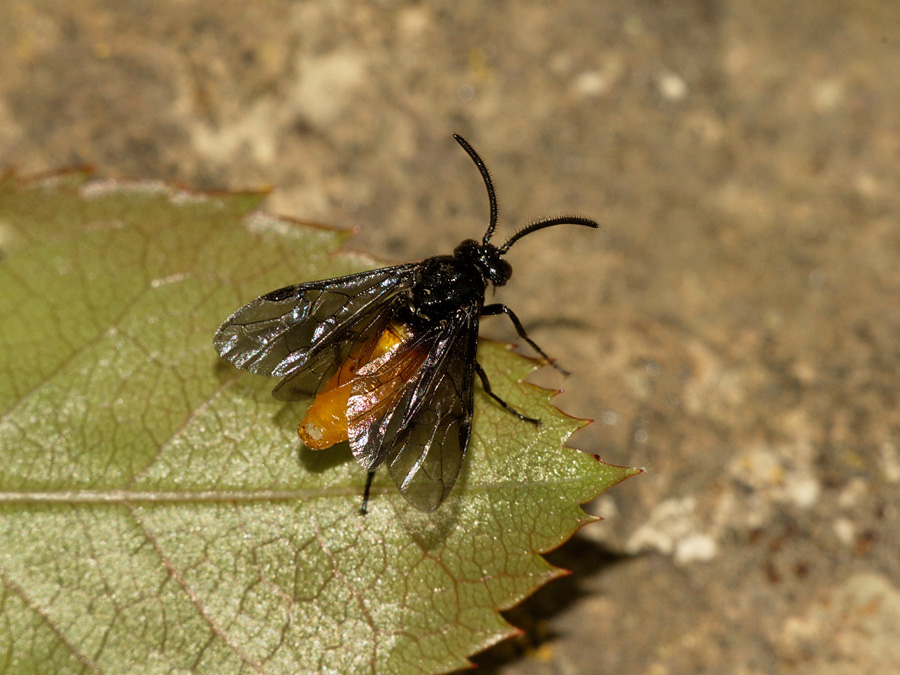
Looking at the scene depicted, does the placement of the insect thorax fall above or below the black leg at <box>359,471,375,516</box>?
above

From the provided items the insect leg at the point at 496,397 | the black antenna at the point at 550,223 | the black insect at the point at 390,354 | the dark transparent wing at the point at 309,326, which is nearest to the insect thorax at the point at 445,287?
the black insect at the point at 390,354

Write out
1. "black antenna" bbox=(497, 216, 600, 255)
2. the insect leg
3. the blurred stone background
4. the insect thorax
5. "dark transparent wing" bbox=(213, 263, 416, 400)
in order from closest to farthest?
the insect leg → "dark transparent wing" bbox=(213, 263, 416, 400) → the insect thorax → "black antenna" bbox=(497, 216, 600, 255) → the blurred stone background

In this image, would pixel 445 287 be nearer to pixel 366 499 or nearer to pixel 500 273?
pixel 500 273

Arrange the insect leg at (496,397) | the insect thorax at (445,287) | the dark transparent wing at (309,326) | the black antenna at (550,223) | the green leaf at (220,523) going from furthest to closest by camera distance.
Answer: the black antenna at (550,223), the insect thorax at (445,287), the dark transparent wing at (309,326), the insect leg at (496,397), the green leaf at (220,523)

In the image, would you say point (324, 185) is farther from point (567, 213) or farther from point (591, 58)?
point (591, 58)

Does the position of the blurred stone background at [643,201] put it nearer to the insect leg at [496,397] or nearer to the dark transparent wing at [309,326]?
the dark transparent wing at [309,326]

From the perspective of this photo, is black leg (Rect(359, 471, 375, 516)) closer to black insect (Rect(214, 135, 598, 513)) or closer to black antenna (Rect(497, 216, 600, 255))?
black insect (Rect(214, 135, 598, 513))

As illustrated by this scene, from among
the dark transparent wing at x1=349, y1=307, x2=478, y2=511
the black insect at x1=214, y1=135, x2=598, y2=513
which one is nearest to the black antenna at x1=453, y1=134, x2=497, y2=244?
the black insect at x1=214, y1=135, x2=598, y2=513
